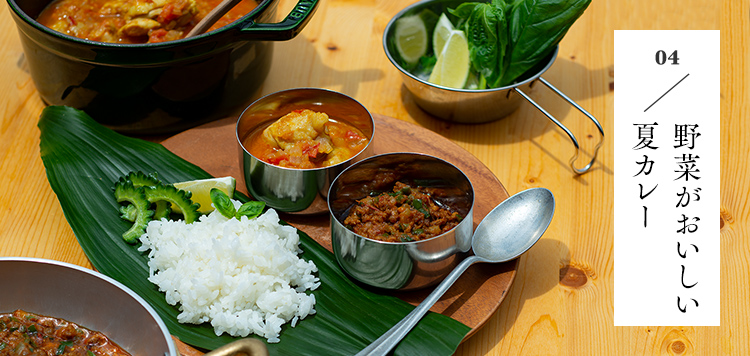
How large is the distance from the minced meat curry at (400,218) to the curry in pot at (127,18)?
0.96 meters

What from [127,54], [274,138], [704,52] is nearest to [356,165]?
[274,138]

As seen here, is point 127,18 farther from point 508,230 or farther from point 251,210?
point 508,230

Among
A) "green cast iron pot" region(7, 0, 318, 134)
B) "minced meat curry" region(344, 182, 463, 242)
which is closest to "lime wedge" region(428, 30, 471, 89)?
"green cast iron pot" region(7, 0, 318, 134)

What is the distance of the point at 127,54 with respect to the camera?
2105 millimetres

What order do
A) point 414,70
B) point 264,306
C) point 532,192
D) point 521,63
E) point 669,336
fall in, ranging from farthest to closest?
point 414,70, point 521,63, point 532,192, point 669,336, point 264,306

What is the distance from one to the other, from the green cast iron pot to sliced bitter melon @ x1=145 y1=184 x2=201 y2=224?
0.37 meters

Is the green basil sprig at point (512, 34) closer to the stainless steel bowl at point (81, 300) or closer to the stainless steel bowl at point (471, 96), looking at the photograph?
the stainless steel bowl at point (471, 96)

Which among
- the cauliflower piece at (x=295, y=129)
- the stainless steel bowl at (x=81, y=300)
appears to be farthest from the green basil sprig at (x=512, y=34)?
the stainless steel bowl at (x=81, y=300)

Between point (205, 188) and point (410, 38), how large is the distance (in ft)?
3.45

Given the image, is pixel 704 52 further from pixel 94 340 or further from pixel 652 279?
pixel 94 340

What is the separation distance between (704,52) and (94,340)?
229cm

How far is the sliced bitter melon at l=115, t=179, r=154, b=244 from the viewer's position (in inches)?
80.3

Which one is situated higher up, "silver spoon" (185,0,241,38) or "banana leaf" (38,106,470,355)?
"silver spoon" (185,0,241,38)

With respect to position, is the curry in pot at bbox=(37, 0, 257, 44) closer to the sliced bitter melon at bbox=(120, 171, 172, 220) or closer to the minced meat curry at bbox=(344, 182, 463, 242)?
the sliced bitter melon at bbox=(120, 171, 172, 220)
